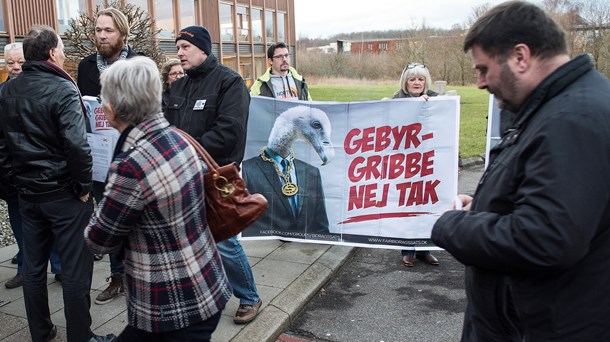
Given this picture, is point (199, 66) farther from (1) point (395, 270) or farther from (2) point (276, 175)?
(1) point (395, 270)

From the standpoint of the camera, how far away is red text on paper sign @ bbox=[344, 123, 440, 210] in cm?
502

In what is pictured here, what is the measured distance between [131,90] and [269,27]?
36310 millimetres

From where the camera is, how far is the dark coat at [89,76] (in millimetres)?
4574

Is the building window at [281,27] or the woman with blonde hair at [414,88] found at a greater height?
the building window at [281,27]

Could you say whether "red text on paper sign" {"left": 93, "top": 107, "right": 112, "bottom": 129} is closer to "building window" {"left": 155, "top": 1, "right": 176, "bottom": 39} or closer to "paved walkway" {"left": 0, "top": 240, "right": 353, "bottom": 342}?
"paved walkway" {"left": 0, "top": 240, "right": 353, "bottom": 342}

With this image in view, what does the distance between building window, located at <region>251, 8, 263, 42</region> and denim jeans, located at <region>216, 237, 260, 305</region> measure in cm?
3241

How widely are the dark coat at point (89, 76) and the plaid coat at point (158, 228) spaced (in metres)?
2.69

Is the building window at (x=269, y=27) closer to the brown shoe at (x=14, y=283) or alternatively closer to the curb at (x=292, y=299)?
the curb at (x=292, y=299)

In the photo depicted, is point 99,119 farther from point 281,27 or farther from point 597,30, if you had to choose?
point 597,30

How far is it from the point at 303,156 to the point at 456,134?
1.48 m

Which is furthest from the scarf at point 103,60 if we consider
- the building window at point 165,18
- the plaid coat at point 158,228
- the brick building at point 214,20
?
the building window at point 165,18

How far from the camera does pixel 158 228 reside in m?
2.16

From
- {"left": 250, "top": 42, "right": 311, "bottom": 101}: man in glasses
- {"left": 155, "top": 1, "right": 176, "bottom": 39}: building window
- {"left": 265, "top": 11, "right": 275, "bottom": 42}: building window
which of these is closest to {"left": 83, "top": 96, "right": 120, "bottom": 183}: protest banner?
{"left": 250, "top": 42, "right": 311, "bottom": 101}: man in glasses

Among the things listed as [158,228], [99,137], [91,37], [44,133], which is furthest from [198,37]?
[91,37]
